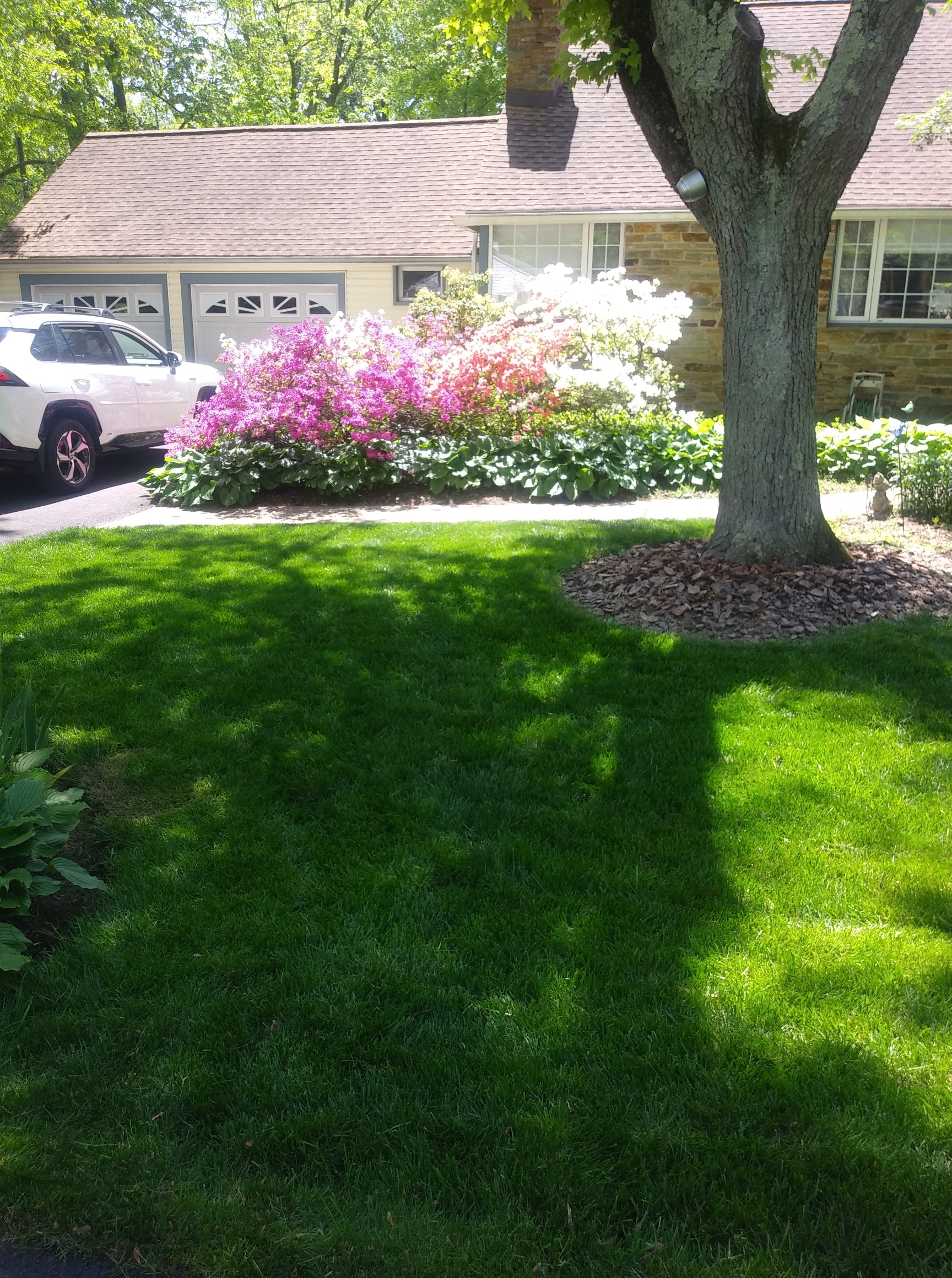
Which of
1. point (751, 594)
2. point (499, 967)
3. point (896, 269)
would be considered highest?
point (896, 269)

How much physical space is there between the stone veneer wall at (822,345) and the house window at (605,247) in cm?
34

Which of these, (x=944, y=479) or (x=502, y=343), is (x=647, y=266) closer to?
(x=502, y=343)

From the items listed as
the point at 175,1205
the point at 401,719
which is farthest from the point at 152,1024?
the point at 401,719

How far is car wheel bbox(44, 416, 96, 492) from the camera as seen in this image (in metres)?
10.6

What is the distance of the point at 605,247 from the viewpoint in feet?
50.8

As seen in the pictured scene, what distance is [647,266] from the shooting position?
49.2ft

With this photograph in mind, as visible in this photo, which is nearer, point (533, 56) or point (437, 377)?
point (437, 377)

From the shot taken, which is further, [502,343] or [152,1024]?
[502,343]

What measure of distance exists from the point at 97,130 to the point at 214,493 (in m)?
26.4

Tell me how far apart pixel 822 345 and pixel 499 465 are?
24.3ft

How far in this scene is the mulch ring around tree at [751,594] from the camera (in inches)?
209

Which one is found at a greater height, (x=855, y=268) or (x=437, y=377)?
(x=855, y=268)

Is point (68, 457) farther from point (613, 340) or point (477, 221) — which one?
point (477, 221)

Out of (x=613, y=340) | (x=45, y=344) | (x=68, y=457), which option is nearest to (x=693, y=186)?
(x=613, y=340)
